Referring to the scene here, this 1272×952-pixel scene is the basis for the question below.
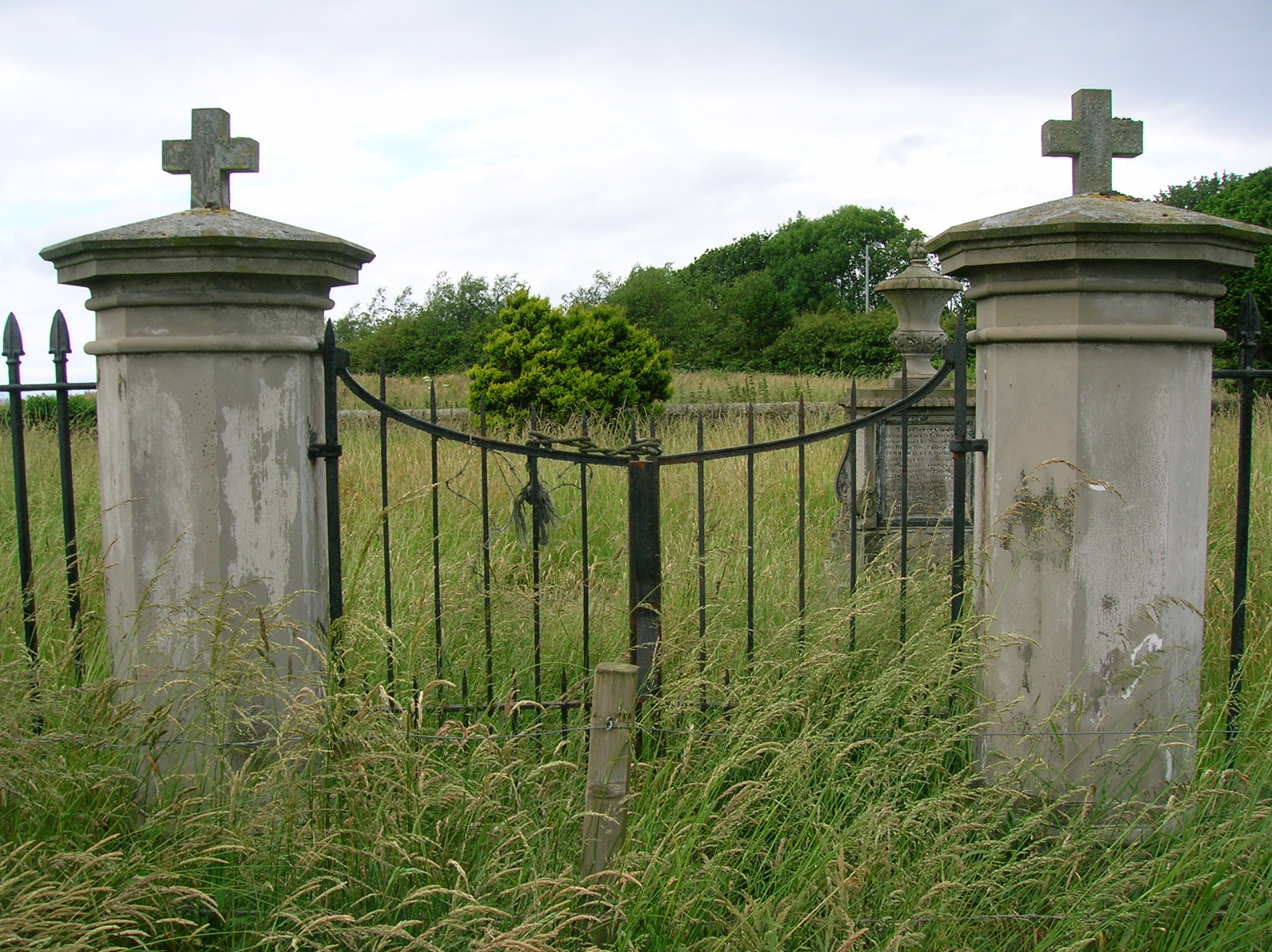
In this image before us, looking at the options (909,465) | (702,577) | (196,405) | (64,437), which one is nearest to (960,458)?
(702,577)

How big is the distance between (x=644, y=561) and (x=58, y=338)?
5.99 feet

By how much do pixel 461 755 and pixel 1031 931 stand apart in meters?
1.47

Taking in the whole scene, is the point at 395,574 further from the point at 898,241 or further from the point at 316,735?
the point at 898,241

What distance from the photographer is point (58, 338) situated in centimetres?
281

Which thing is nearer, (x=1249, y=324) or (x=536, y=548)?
(x=1249, y=324)

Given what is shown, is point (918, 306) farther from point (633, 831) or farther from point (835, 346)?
point (835, 346)

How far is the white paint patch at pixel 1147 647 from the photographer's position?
8.77 feet

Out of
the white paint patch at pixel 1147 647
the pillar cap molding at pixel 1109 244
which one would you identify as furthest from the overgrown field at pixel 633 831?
the pillar cap molding at pixel 1109 244

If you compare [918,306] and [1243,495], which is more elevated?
[918,306]

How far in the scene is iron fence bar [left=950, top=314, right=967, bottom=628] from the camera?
115 inches

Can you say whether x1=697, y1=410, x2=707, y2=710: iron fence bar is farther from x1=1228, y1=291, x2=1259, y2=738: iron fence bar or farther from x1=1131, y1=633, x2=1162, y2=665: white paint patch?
x1=1228, y1=291, x2=1259, y2=738: iron fence bar

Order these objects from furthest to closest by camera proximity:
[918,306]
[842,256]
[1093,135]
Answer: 1. [842,256]
2. [918,306]
3. [1093,135]

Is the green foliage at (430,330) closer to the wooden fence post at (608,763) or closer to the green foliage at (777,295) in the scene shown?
the green foliage at (777,295)

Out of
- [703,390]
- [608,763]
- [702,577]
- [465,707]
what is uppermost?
[703,390]
